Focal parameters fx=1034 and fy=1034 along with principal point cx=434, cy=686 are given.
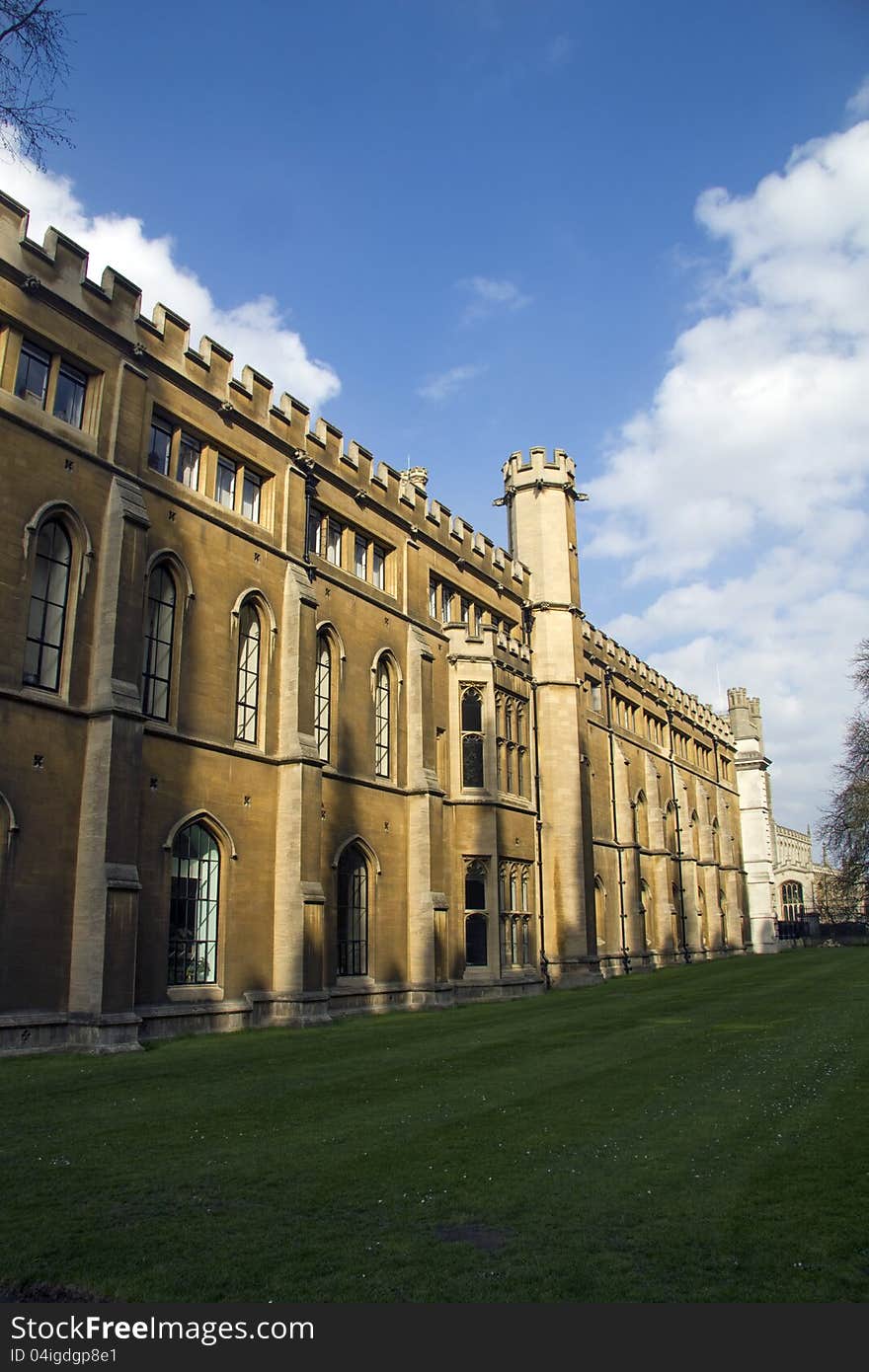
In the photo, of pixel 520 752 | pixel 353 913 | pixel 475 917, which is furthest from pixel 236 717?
pixel 520 752

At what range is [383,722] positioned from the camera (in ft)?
97.0

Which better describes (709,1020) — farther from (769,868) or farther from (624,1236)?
(769,868)

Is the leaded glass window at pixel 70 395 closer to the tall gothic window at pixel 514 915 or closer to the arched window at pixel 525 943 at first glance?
the tall gothic window at pixel 514 915

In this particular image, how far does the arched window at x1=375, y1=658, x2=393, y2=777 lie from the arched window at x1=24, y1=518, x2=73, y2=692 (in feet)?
37.7

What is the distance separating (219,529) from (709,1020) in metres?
14.8

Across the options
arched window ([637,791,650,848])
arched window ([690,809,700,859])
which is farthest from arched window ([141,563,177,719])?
arched window ([690,809,700,859])

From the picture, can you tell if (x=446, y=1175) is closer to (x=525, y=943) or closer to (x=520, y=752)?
(x=525, y=943)

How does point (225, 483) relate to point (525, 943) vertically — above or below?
above

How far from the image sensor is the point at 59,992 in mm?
17641

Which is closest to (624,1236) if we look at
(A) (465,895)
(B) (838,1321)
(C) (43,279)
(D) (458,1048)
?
(B) (838,1321)

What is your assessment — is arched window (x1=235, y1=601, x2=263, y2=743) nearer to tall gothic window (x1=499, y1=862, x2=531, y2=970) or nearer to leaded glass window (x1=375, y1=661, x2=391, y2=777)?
leaded glass window (x1=375, y1=661, x2=391, y2=777)

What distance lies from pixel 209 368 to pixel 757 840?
197ft

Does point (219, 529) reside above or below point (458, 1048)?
above

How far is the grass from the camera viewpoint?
18.9ft
